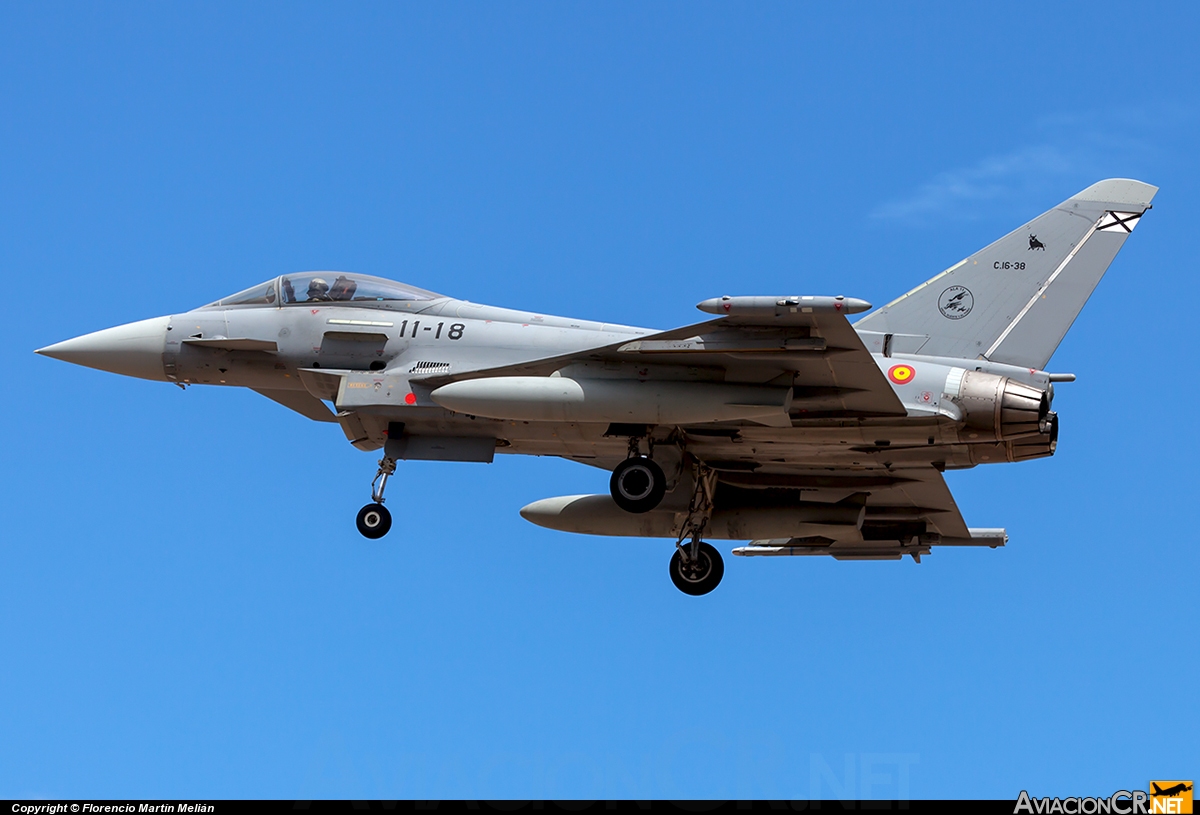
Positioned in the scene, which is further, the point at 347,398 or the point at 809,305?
the point at 347,398

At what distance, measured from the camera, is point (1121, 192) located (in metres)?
18.6

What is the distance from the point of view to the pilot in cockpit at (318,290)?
783 inches

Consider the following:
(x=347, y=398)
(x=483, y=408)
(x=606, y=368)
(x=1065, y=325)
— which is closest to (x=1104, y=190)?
(x=1065, y=325)

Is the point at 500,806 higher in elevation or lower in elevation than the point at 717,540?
lower

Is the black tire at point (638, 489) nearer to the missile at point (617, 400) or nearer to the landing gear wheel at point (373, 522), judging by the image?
the missile at point (617, 400)

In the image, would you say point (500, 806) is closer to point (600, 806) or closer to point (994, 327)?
point (600, 806)

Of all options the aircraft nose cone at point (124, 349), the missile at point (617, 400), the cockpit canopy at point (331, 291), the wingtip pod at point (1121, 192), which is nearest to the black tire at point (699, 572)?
the missile at point (617, 400)

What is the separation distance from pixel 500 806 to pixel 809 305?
236 inches

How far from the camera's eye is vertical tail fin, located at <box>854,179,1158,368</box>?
17891mm

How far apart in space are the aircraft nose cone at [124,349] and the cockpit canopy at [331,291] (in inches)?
45.5

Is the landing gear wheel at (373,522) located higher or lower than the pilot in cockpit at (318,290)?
lower

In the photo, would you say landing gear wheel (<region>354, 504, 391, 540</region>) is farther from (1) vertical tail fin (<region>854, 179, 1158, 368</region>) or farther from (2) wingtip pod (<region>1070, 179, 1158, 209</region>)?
(2) wingtip pod (<region>1070, 179, 1158, 209</region>)

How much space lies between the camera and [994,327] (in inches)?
707

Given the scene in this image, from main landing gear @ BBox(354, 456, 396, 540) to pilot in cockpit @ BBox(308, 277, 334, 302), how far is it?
2593 mm
